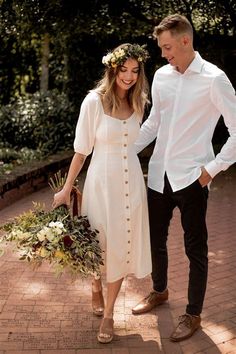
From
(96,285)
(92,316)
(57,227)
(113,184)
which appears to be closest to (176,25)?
(113,184)

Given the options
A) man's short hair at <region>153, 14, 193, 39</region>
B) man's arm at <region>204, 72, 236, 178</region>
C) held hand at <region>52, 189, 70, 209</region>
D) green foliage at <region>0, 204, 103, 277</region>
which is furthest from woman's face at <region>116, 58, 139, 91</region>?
green foliage at <region>0, 204, 103, 277</region>

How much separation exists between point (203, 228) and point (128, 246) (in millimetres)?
507

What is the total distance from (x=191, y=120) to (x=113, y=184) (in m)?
0.65

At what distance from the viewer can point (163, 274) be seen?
3979 millimetres

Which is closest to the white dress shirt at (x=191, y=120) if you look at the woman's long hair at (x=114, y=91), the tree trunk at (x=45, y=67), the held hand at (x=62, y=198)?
the woman's long hair at (x=114, y=91)

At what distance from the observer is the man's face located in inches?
130

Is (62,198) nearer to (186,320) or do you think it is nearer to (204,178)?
(204,178)

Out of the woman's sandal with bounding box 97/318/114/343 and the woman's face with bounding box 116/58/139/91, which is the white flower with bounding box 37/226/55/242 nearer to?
the woman's sandal with bounding box 97/318/114/343

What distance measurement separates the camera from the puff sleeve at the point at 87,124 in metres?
3.36

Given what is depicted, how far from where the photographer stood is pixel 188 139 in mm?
3412

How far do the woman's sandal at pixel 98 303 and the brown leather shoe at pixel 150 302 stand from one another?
0.80ft

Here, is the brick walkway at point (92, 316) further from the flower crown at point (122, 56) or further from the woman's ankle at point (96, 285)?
the flower crown at point (122, 56)

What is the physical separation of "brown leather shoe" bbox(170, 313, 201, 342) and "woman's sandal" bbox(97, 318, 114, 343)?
409 mm

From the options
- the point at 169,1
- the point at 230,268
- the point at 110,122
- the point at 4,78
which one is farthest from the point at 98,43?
the point at 110,122
